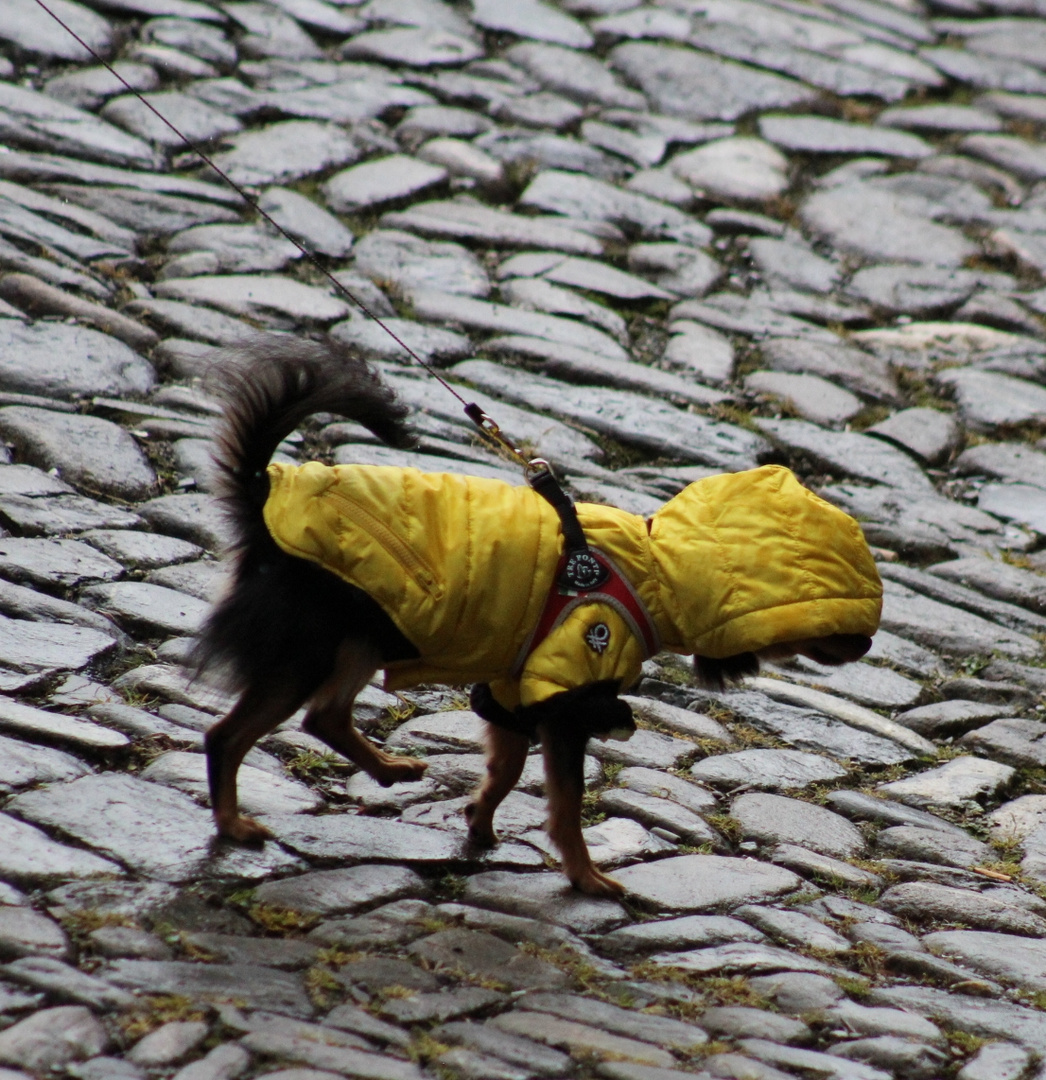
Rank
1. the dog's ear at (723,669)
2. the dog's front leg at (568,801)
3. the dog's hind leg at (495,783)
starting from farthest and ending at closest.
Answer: the dog's ear at (723,669), the dog's hind leg at (495,783), the dog's front leg at (568,801)

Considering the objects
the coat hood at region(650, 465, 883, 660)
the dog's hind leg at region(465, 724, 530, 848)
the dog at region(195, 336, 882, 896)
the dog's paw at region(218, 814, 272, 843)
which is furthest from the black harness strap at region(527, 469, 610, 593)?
the dog's paw at region(218, 814, 272, 843)

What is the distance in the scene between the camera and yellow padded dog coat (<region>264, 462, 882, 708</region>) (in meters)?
3.01

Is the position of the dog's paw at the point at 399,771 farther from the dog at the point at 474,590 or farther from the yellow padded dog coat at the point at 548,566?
the yellow padded dog coat at the point at 548,566

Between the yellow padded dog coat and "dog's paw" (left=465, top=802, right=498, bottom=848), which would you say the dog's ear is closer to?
the yellow padded dog coat

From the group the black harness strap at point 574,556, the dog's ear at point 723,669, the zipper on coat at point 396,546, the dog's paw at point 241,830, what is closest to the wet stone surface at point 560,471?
the dog's paw at point 241,830

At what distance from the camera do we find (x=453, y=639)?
3.10m

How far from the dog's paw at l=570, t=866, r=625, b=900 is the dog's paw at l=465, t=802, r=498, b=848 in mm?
255

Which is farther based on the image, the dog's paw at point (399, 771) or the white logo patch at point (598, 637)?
the dog's paw at point (399, 771)

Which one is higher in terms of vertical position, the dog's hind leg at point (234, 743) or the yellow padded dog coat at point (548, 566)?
the yellow padded dog coat at point (548, 566)

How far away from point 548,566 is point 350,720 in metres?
0.62

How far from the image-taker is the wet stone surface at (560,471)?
257cm

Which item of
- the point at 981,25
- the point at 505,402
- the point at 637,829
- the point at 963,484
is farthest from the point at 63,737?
the point at 981,25

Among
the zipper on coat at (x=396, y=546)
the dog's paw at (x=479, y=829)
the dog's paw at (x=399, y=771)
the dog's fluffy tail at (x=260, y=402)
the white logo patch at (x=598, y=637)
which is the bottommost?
the dog's paw at (x=479, y=829)

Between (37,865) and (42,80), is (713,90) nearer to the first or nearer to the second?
(42,80)
